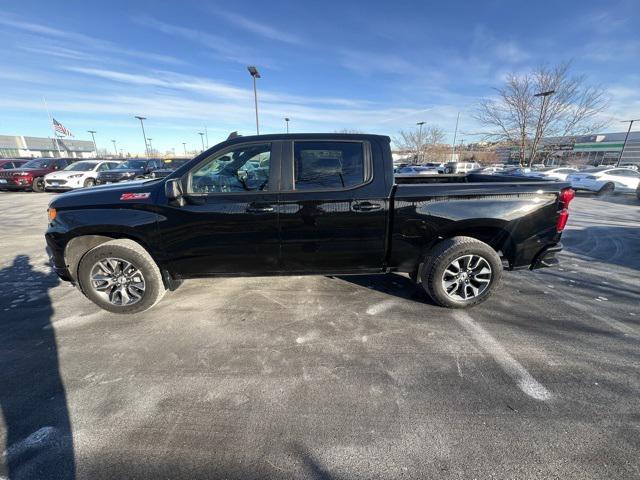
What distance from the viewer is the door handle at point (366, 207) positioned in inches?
125

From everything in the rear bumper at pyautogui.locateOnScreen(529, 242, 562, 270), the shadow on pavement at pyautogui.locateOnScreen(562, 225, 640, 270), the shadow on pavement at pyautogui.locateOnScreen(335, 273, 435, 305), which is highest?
the rear bumper at pyautogui.locateOnScreen(529, 242, 562, 270)

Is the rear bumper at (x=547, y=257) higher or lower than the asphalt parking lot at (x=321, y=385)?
higher

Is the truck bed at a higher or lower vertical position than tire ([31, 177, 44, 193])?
higher

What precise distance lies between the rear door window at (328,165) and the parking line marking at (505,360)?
196 cm

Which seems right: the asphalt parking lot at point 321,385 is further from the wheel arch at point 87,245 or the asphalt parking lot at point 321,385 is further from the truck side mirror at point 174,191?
the truck side mirror at point 174,191

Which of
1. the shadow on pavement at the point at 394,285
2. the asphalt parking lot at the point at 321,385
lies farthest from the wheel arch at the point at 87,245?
the shadow on pavement at the point at 394,285

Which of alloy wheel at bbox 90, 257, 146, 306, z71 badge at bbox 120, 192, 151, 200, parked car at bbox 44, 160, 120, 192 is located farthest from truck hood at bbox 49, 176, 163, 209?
parked car at bbox 44, 160, 120, 192

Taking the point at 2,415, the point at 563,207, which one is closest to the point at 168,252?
the point at 2,415

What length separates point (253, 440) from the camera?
190 centimetres

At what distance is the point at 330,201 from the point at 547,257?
265 centimetres

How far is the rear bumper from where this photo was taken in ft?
11.2

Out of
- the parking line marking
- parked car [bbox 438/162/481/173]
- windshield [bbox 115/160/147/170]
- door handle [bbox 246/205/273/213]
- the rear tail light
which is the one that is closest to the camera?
the parking line marking

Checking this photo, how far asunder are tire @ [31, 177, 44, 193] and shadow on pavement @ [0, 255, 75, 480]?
15379 mm

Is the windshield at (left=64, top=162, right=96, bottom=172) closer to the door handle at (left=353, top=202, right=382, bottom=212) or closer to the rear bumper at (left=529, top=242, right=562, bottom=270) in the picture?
the door handle at (left=353, top=202, right=382, bottom=212)
